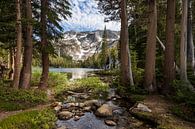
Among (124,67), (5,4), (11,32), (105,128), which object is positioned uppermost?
(5,4)

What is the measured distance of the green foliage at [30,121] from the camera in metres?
8.69

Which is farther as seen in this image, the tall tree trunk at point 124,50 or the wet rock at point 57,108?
the tall tree trunk at point 124,50

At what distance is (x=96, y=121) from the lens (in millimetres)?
11180

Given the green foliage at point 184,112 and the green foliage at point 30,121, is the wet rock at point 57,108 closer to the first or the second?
the green foliage at point 30,121

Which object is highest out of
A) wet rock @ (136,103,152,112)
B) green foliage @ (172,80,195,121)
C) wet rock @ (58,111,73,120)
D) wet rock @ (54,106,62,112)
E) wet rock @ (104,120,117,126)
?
green foliage @ (172,80,195,121)

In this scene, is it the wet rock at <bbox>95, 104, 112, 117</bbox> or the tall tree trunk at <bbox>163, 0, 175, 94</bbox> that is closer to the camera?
the wet rock at <bbox>95, 104, 112, 117</bbox>

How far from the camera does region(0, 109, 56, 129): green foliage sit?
8.69m

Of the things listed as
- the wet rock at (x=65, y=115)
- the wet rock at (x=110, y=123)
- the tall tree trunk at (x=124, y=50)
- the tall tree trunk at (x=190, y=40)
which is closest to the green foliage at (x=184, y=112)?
the wet rock at (x=110, y=123)

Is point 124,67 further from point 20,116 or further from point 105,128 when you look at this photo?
point 20,116

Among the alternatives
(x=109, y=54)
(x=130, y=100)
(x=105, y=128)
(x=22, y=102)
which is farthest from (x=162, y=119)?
(x=109, y=54)

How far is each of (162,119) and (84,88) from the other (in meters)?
11.9

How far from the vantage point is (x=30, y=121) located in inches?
366

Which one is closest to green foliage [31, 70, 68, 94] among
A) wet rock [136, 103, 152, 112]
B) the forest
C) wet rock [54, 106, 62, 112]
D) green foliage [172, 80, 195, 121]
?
the forest

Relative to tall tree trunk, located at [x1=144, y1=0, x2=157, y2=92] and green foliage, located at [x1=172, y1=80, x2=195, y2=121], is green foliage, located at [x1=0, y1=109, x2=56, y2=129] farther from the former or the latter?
tall tree trunk, located at [x1=144, y1=0, x2=157, y2=92]
